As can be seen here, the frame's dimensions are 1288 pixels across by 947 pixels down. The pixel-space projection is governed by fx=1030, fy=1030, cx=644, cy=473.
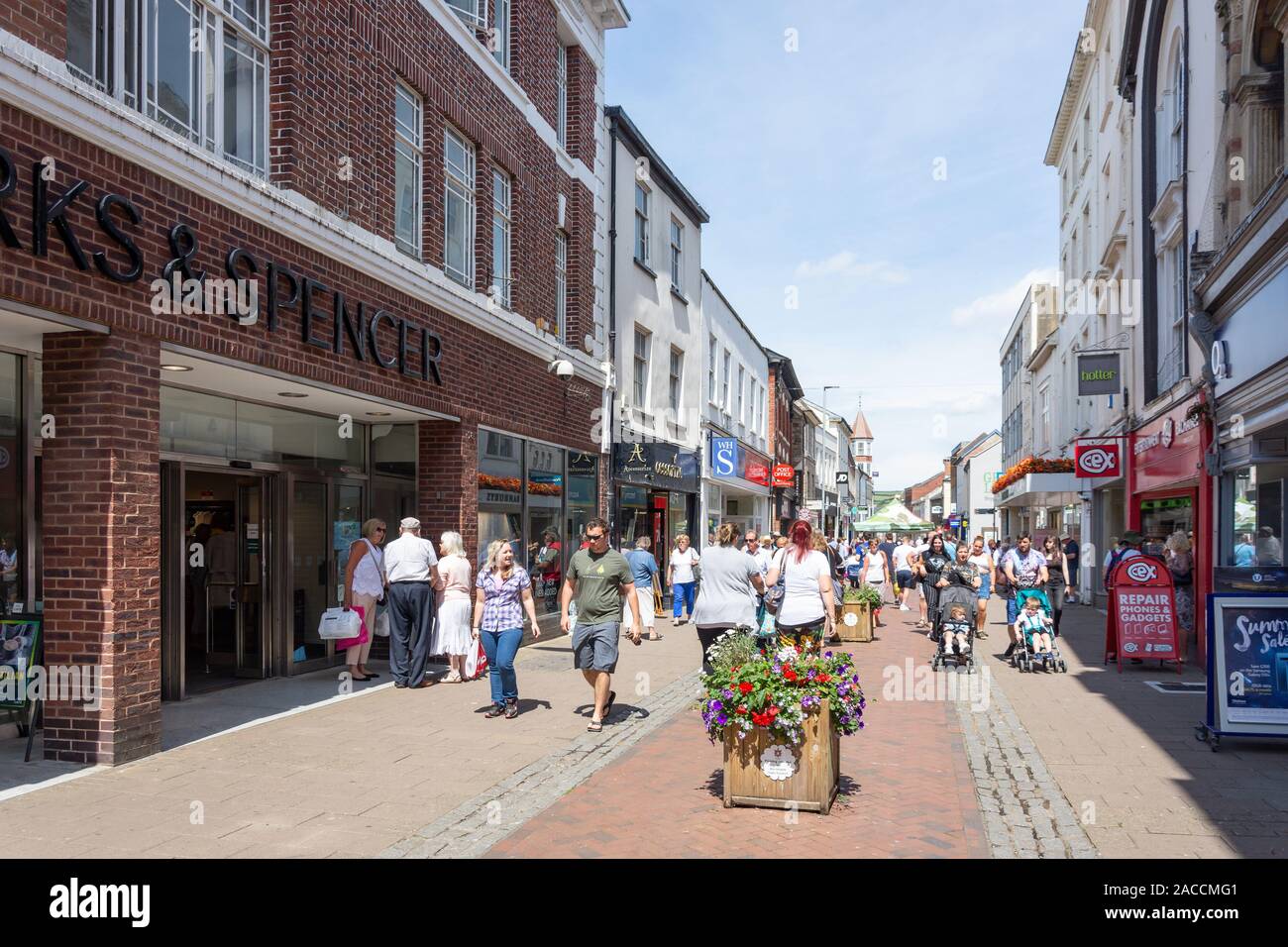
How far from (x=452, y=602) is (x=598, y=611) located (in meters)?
2.94

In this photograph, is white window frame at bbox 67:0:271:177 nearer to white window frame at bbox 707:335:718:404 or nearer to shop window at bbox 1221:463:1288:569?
shop window at bbox 1221:463:1288:569

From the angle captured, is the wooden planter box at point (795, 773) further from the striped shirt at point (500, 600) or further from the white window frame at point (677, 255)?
the white window frame at point (677, 255)

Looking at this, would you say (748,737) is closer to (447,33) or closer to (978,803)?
(978,803)

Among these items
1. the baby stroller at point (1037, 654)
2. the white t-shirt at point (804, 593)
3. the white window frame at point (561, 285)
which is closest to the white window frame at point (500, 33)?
the white window frame at point (561, 285)

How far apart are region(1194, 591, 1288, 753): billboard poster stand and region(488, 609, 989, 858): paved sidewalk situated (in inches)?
76.2

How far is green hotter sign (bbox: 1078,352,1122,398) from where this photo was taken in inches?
790

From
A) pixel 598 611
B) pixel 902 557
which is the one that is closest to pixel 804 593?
pixel 598 611

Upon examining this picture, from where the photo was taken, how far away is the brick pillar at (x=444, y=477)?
1220 centimetres

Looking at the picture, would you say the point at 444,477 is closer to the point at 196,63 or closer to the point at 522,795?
the point at 196,63

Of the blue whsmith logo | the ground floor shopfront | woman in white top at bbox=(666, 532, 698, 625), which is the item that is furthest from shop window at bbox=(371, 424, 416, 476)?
the blue whsmith logo

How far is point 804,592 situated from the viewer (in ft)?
27.9

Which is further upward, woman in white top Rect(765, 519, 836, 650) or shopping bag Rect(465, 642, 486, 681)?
woman in white top Rect(765, 519, 836, 650)

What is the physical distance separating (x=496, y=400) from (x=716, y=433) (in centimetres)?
1407

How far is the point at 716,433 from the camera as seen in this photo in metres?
26.8
